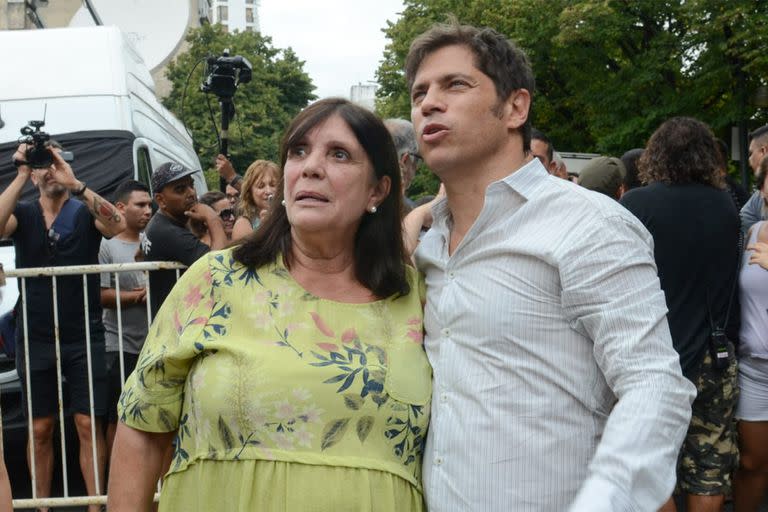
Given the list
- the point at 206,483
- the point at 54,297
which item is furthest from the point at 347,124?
the point at 54,297

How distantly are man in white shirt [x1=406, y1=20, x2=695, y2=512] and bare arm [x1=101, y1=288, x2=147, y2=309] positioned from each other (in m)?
3.34

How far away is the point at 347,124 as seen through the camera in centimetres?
248

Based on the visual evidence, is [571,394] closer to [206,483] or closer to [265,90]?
[206,483]

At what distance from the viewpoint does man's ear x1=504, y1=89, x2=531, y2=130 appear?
232 cm

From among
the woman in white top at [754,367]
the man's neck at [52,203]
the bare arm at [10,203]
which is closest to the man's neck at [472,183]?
the woman in white top at [754,367]

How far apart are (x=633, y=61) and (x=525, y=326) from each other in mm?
19874

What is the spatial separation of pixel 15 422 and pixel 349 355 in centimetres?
401

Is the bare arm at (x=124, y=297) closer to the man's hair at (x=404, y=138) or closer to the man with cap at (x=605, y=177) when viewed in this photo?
the man's hair at (x=404, y=138)

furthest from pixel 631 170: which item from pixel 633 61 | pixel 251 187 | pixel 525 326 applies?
pixel 633 61

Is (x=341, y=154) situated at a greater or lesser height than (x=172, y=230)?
greater

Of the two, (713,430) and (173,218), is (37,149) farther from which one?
(713,430)

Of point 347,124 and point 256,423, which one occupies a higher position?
point 347,124

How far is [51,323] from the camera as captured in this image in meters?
5.25

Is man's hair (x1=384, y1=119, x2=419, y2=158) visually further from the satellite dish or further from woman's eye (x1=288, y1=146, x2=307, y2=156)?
the satellite dish
